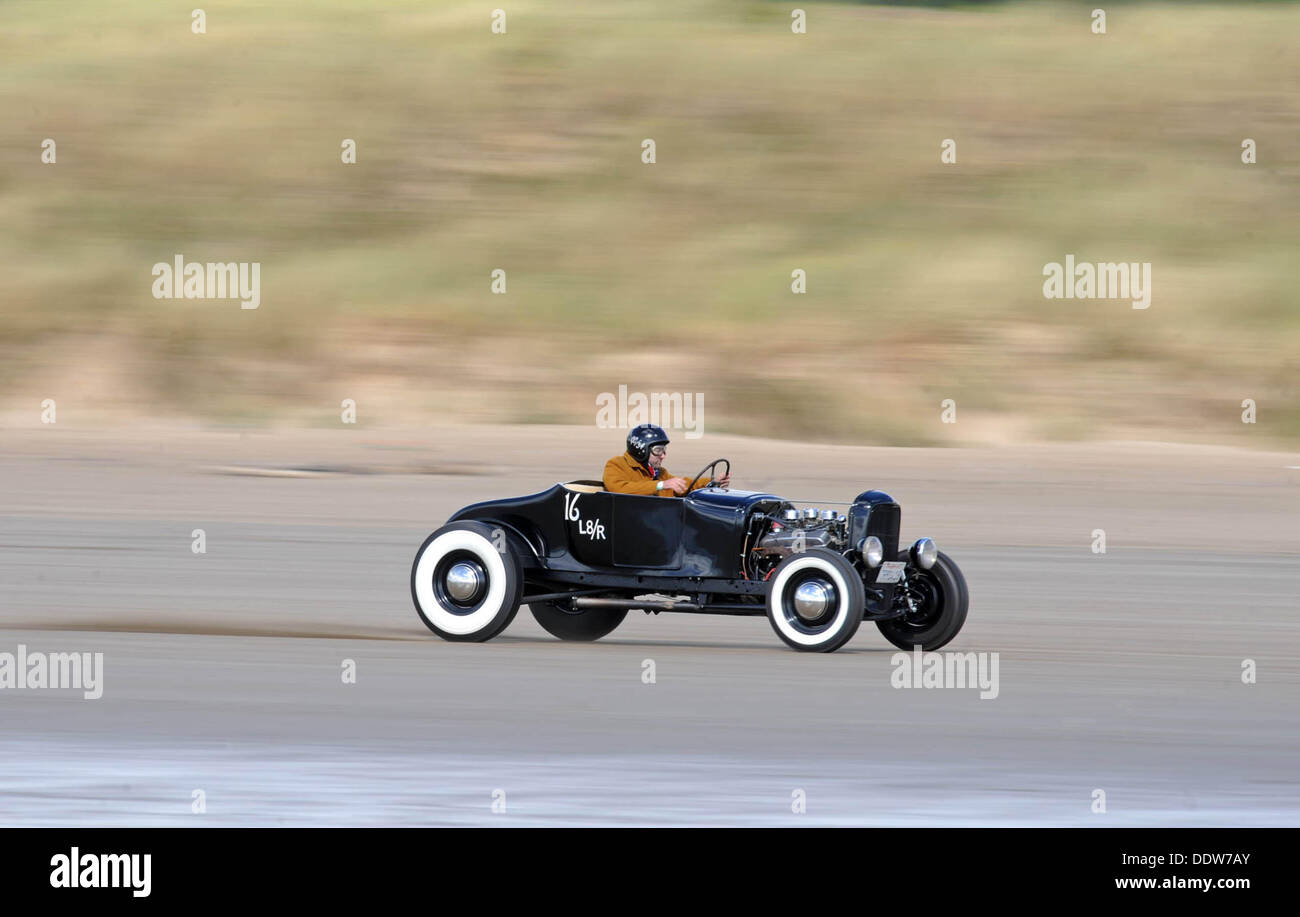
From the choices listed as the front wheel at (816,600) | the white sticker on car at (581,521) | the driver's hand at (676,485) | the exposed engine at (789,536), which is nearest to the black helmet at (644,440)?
the driver's hand at (676,485)

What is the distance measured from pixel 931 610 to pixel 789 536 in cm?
96

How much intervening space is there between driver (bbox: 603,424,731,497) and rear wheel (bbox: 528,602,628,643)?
1001 millimetres

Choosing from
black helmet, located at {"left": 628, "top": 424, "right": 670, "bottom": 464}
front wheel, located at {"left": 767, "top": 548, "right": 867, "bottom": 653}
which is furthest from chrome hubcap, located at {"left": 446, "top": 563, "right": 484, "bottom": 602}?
front wheel, located at {"left": 767, "top": 548, "right": 867, "bottom": 653}

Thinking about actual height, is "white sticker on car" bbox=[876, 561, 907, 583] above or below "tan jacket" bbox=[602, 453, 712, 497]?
below

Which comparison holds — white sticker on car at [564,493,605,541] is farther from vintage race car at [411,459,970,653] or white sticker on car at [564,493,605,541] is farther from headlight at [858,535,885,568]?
headlight at [858,535,885,568]

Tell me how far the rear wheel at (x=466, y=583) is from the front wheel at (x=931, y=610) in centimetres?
225

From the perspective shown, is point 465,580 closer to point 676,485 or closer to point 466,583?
point 466,583

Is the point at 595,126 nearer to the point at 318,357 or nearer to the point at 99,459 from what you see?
the point at 318,357

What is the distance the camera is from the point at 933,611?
12.2m

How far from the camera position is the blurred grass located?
115 ft

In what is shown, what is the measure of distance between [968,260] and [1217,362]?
547cm

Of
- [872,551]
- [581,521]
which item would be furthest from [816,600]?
[581,521]

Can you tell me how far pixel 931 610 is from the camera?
479 inches

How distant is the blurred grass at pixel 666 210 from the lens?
A: 35031 millimetres
